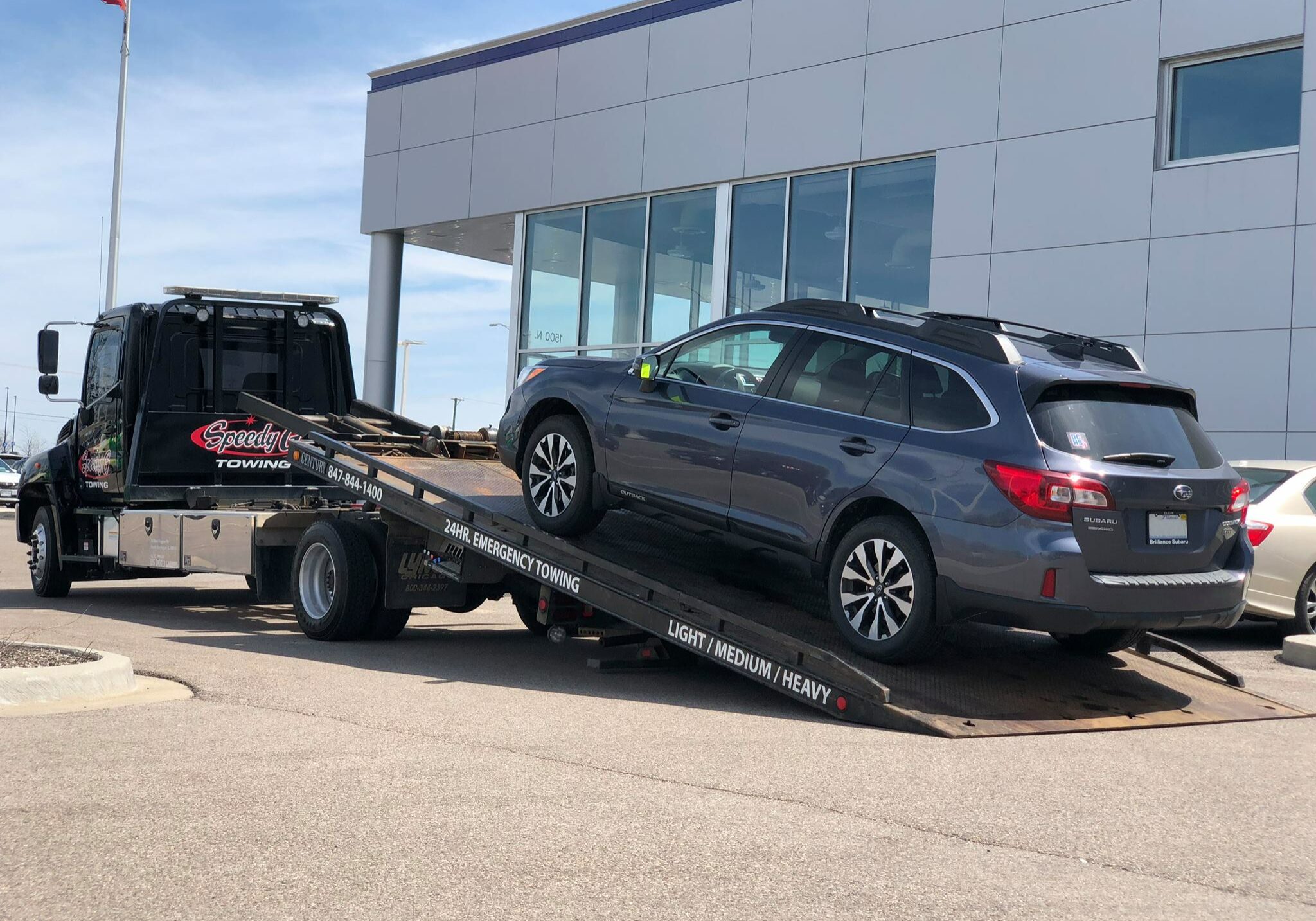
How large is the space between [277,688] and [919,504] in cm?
380

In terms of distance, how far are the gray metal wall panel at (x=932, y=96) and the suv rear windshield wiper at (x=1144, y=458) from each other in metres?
11.0

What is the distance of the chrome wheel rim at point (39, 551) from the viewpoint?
→ 45.3 feet

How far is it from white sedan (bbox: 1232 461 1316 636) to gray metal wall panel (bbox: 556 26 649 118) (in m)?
12.7

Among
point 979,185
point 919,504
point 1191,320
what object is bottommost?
point 919,504

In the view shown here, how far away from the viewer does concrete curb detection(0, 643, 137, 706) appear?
715cm

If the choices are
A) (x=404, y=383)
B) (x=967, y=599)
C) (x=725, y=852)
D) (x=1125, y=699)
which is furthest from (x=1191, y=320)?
(x=404, y=383)

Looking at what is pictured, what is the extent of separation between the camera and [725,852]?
4527mm

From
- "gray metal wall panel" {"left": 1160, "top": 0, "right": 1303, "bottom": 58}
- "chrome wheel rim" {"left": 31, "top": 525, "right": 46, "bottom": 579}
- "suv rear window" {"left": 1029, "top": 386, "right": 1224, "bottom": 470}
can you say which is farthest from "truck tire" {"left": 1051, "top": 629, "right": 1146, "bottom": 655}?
"chrome wheel rim" {"left": 31, "top": 525, "right": 46, "bottom": 579}

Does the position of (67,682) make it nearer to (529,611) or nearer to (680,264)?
(529,611)

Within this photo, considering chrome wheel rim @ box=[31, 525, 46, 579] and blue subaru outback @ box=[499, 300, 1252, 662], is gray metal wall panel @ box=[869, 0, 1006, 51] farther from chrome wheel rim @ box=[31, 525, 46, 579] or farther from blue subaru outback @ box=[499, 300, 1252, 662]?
chrome wheel rim @ box=[31, 525, 46, 579]

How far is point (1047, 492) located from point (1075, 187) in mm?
10733

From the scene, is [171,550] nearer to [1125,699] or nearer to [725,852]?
[1125,699]

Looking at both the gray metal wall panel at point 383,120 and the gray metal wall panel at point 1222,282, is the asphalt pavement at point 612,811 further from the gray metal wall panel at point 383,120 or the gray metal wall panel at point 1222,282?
the gray metal wall panel at point 383,120

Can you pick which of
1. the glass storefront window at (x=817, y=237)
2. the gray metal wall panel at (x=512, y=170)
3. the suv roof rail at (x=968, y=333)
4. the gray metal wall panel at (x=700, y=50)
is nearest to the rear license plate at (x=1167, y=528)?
the suv roof rail at (x=968, y=333)
